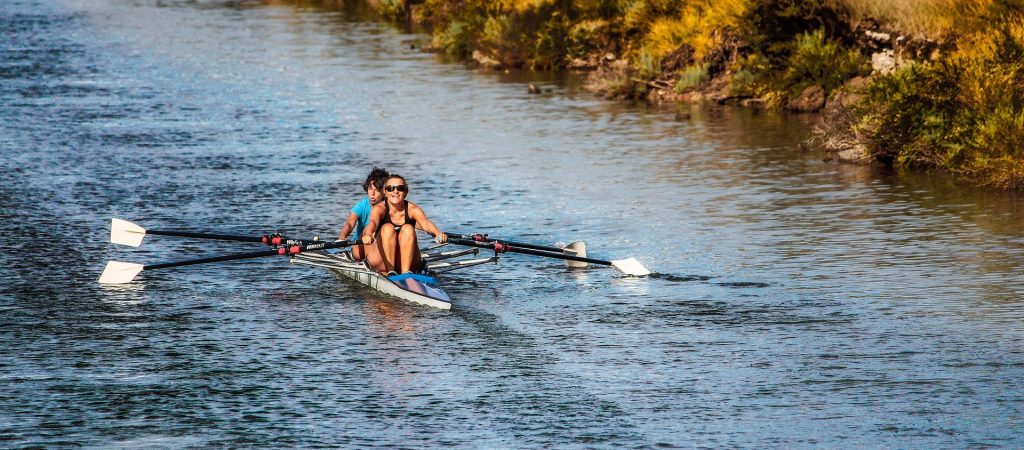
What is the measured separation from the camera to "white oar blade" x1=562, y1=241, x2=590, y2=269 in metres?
16.8

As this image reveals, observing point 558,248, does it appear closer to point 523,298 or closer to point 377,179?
point 523,298

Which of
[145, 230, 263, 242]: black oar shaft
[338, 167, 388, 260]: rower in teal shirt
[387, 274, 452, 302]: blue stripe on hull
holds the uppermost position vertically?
[338, 167, 388, 260]: rower in teal shirt

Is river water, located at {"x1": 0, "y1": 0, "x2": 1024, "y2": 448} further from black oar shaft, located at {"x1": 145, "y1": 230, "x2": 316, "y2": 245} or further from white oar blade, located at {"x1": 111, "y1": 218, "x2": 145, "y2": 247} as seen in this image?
white oar blade, located at {"x1": 111, "y1": 218, "x2": 145, "y2": 247}

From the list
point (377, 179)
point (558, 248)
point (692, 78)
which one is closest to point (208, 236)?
point (377, 179)

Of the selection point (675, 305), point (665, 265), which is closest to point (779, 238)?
point (665, 265)

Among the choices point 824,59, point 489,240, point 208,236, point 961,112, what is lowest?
point 208,236

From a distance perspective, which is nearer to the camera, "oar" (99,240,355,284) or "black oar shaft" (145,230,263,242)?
"oar" (99,240,355,284)

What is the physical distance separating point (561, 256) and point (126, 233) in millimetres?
4669

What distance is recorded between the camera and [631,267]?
1648 centimetres

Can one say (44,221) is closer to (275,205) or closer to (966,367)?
(275,205)

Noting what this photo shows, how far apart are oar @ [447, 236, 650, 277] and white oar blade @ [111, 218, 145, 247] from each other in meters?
3.55

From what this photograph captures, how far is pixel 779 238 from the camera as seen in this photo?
60.3ft

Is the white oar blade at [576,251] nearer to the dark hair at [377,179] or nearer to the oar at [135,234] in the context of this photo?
the dark hair at [377,179]

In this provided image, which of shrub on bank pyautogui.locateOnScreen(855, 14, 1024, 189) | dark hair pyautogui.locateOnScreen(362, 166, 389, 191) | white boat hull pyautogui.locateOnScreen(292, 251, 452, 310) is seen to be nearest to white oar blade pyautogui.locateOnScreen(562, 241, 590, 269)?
white boat hull pyautogui.locateOnScreen(292, 251, 452, 310)
